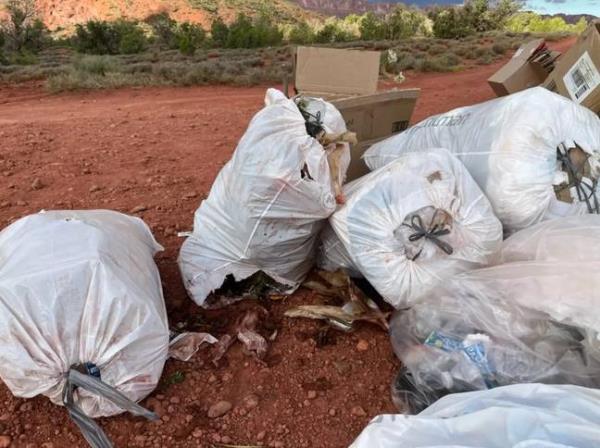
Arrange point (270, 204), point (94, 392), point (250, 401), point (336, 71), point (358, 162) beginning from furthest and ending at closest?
point (336, 71) < point (358, 162) < point (270, 204) < point (250, 401) < point (94, 392)

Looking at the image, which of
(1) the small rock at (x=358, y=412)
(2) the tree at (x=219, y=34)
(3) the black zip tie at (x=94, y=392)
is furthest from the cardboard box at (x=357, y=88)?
(2) the tree at (x=219, y=34)

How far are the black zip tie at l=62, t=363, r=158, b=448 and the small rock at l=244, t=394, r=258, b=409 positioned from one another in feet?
1.06

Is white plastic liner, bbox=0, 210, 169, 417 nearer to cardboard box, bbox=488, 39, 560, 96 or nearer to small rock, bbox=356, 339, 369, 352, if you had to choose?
small rock, bbox=356, 339, 369, 352

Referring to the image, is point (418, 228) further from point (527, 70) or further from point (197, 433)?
point (527, 70)

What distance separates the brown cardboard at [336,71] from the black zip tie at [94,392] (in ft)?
6.07

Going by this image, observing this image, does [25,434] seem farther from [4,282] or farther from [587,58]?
[587,58]

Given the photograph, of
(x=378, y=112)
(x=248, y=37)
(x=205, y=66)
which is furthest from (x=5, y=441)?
(x=248, y=37)

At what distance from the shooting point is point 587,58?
250 centimetres

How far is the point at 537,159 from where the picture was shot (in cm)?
193

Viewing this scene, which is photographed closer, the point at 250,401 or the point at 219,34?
the point at 250,401

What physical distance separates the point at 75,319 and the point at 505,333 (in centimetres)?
125

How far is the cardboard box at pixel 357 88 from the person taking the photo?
8.79 ft

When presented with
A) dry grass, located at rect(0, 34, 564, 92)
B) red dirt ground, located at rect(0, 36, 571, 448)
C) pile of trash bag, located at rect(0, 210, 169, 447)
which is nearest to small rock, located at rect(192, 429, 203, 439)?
red dirt ground, located at rect(0, 36, 571, 448)

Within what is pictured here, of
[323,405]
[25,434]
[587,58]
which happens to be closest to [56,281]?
[25,434]
